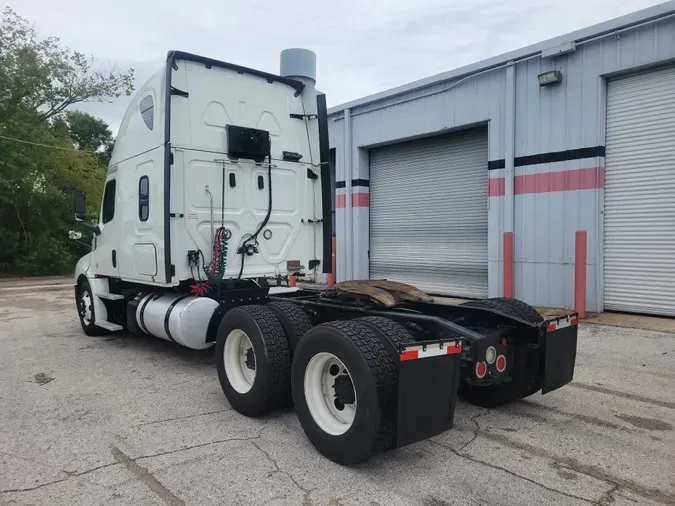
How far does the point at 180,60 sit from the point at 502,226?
7431 mm

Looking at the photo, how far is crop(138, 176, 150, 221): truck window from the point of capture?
6.20 m

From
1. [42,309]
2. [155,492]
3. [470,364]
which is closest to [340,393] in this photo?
[470,364]

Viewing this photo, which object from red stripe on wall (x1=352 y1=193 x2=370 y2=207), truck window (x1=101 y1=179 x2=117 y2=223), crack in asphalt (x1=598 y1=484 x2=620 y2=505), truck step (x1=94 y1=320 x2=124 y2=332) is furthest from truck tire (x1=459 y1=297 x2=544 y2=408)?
red stripe on wall (x1=352 y1=193 x2=370 y2=207)

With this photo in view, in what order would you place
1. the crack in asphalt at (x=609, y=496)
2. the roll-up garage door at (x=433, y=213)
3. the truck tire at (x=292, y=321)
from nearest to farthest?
the crack in asphalt at (x=609, y=496), the truck tire at (x=292, y=321), the roll-up garage door at (x=433, y=213)

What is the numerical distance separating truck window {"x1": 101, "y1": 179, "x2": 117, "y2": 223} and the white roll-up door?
27.9 ft

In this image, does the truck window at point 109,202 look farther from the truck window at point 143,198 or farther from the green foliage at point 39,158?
the green foliage at point 39,158

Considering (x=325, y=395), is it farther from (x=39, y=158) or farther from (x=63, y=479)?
(x=39, y=158)

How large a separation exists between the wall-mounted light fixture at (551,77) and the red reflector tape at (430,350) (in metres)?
8.17

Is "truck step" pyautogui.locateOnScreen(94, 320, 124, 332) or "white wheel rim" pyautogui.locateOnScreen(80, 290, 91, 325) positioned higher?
"white wheel rim" pyautogui.locateOnScreen(80, 290, 91, 325)

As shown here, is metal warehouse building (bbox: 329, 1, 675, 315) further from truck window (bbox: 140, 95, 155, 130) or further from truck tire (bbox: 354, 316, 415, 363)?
truck window (bbox: 140, 95, 155, 130)

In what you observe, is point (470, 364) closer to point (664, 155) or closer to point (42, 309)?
point (664, 155)

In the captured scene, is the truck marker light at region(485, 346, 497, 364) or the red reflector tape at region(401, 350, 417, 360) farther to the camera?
the truck marker light at region(485, 346, 497, 364)

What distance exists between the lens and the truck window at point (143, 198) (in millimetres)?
6203

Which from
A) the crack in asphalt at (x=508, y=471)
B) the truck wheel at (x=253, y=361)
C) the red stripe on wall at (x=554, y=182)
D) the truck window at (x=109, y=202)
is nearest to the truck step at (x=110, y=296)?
the truck window at (x=109, y=202)
